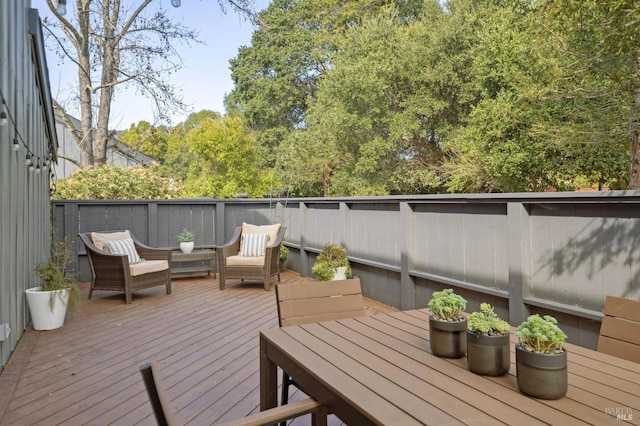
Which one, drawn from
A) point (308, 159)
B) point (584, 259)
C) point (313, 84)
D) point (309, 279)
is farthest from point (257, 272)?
point (313, 84)

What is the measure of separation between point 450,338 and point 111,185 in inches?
329

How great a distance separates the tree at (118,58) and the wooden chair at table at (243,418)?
12416 millimetres

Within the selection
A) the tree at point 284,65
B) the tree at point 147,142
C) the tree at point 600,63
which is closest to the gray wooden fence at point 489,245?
the tree at point 600,63

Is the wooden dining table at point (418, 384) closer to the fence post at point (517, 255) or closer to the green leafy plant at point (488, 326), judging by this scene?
the green leafy plant at point (488, 326)

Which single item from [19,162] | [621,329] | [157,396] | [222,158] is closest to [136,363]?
[19,162]

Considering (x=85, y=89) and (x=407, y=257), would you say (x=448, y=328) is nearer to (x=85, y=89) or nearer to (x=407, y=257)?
(x=407, y=257)

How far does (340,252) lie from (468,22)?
939 cm

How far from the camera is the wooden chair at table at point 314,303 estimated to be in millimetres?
2008

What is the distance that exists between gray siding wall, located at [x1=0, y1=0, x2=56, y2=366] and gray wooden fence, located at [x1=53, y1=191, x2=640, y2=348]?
240cm

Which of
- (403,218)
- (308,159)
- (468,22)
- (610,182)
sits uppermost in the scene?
(468,22)

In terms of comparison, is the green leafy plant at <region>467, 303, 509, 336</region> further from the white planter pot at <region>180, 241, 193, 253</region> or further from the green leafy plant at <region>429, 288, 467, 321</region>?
the white planter pot at <region>180, 241, 193, 253</region>

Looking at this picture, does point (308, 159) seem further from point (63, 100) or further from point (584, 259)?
point (584, 259)

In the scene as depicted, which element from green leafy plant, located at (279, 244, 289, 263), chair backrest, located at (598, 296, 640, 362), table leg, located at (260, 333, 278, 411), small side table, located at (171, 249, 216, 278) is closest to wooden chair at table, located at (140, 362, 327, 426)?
table leg, located at (260, 333, 278, 411)

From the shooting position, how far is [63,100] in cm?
1254
